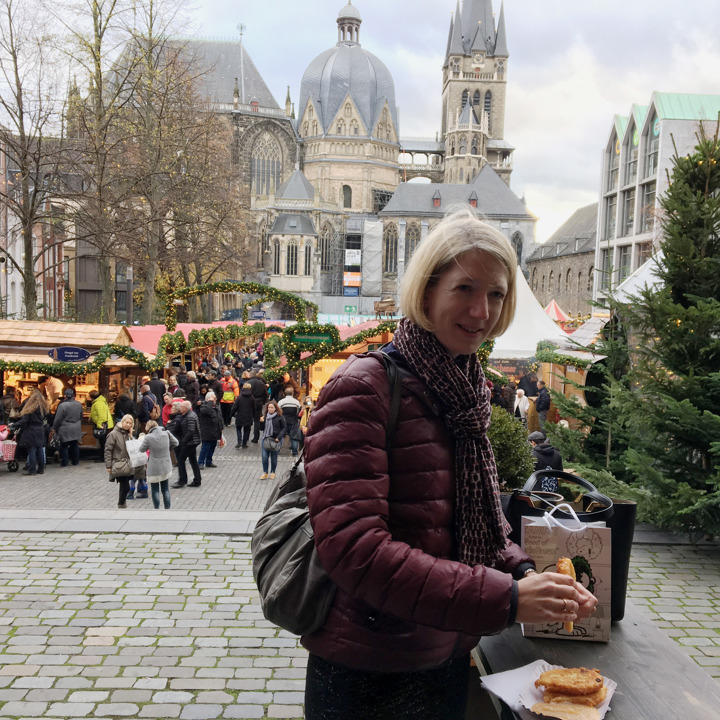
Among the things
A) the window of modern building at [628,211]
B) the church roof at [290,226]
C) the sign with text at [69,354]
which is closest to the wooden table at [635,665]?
the sign with text at [69,354]

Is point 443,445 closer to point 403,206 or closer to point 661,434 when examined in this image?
point 661,434

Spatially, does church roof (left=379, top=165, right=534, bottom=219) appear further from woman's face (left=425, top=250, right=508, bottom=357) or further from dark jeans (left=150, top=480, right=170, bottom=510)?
woman's face (left=425, top=250, right=508, bottom=357)

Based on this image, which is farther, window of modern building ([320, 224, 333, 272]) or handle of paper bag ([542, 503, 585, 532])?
window of modern building ([320, 224, 333, 272])

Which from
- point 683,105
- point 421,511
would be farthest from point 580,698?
point 683,105

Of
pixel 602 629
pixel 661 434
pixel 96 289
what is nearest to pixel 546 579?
pixel 602 629

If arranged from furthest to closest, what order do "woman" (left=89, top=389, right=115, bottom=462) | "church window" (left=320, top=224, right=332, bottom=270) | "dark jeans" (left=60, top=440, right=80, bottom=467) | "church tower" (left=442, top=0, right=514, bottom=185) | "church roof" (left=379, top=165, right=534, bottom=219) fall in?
1. "church tower" (left=442, top=0, right=514, bottom=185)
2. "church window" (left=320, top=224, right=332, bottom=270)
3. "church roof" (left=379, top=165, right=534, bottom=219)
4. "woman" (left=89, top=389, right=115, bottom=462)
5. "dark jeans" (left=60, top=440, right=80, bottom=467)

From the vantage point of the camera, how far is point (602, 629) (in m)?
2.44

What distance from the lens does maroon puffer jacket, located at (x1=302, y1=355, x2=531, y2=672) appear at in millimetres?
1492

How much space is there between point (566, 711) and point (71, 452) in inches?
486

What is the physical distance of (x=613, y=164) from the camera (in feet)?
132

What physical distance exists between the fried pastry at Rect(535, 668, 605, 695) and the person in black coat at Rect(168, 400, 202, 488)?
29.9 feet

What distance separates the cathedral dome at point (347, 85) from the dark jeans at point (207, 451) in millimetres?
78304

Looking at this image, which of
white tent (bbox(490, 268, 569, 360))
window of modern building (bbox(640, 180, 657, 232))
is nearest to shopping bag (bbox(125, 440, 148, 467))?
white tent (bbox(490, 268, 569, 360))

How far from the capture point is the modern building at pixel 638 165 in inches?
1312
